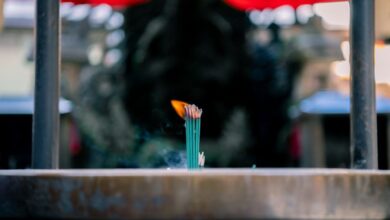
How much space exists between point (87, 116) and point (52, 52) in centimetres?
509

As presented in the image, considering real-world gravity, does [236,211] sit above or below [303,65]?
below

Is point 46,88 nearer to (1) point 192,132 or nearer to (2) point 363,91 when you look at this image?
(1) point 192,132

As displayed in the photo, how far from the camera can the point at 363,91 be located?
342 cm

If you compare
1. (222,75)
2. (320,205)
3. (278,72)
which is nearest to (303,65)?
(278,72)

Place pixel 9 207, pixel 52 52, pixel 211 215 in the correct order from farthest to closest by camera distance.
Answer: pixel 52 52, pixel 9 207, pixel 211 215

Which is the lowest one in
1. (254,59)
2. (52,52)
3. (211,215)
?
(211,215)

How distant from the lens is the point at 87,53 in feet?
41.2

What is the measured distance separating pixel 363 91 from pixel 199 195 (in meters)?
1.41

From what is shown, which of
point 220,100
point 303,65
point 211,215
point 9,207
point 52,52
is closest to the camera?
point 211,215

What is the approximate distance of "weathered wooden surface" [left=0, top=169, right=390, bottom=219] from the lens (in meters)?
2.23

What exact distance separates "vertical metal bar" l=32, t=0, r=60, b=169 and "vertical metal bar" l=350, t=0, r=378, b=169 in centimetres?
125

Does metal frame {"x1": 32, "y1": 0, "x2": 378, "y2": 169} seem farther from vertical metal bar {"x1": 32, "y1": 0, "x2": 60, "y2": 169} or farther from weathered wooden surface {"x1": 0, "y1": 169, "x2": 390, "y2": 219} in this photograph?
weathered wooden surface {"x1": 0, "y1": 169, "x2": 390, "y2": 219}

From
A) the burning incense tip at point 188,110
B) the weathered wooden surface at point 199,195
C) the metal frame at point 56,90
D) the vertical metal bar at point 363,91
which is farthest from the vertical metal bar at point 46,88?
the vertical metal bar at point 363,91

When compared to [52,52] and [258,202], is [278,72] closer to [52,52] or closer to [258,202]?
[52,52]
